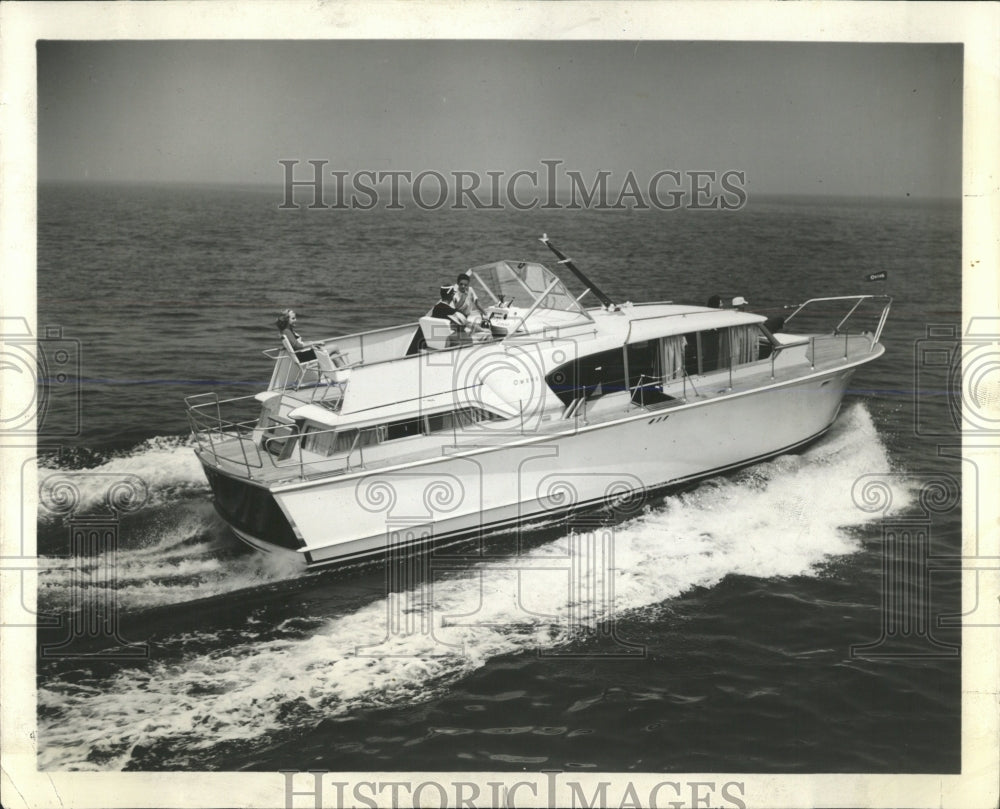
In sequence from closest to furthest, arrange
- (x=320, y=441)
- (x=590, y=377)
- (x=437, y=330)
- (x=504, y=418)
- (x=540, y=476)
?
(x=320, y=441), (x=504, y=418), (x=540, y=476), (x=437, y=330), (x=590, y=377)

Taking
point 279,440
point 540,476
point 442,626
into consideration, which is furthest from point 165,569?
point 540,476

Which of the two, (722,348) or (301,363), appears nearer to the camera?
(301,363)

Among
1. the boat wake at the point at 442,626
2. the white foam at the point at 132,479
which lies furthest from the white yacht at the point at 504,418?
the white foam at the point at 132,479

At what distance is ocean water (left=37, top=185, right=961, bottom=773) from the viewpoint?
683 cm

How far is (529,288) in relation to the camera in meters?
10.0

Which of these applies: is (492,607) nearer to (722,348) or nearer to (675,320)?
(675,320)

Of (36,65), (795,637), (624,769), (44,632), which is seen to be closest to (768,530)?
(795,637)

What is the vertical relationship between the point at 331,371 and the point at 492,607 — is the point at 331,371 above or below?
above

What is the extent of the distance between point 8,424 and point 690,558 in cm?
602

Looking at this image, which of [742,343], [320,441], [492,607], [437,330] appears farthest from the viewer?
[742,343]

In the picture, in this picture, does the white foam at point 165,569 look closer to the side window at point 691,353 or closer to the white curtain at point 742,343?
the side window at point 691,353

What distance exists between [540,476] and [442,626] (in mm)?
1982

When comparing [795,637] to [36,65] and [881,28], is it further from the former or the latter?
[36,65]

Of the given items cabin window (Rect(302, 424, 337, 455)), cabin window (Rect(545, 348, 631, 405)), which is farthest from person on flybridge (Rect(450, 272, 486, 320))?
cabin window (Rect(302, 424, 337, 455))
